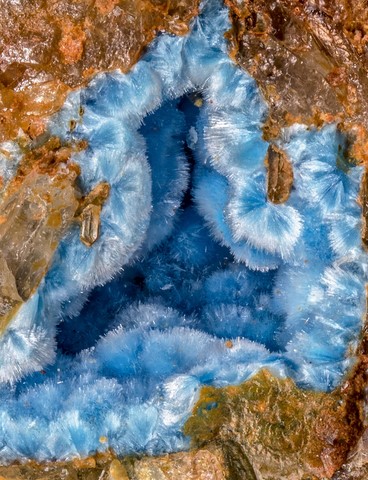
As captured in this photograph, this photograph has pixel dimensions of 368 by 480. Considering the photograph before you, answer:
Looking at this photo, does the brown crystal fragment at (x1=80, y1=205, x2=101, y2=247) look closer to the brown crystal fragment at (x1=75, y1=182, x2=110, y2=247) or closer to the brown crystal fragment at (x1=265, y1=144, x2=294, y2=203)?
the brown crystal fragment at (x1=75, y1=182, x2=110, y2=247)

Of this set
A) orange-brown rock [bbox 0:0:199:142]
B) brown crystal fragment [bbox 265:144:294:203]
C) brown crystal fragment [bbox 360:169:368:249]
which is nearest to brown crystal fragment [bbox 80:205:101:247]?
orange-brown rock [bbox 0:0:199:142]

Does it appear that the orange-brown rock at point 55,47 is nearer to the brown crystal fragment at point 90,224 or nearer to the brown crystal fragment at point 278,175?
the brown crystal fragment at point 90,224

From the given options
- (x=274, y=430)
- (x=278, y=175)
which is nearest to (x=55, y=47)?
(x=278, y=175)

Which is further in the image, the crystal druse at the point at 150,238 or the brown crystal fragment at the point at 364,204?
the brown crystal fragment at the point at 364,204

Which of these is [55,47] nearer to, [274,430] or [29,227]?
[29,227]

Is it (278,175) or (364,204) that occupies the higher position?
(364,204)

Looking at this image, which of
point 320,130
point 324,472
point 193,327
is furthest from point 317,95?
point 324,472

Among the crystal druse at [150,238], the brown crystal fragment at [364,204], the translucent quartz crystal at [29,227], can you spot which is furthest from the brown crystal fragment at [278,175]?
the translucent quartz crystal at [29,227]
